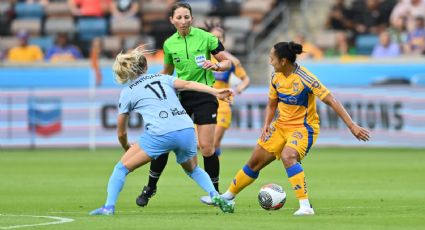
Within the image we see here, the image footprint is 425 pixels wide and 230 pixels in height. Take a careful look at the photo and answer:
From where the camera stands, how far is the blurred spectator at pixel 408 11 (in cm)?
2900

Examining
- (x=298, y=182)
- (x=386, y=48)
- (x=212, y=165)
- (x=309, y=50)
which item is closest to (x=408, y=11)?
(x=386, y=48)

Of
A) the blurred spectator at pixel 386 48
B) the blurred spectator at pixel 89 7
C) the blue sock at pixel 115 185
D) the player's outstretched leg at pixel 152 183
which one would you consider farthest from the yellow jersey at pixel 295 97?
the blurred spectator at pixel 89 7

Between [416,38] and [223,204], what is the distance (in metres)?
16.9

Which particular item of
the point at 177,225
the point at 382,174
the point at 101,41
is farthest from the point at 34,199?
the point at 101,41

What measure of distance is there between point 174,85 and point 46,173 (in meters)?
8.51

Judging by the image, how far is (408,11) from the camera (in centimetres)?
2927

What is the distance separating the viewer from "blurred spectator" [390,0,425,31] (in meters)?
29.0

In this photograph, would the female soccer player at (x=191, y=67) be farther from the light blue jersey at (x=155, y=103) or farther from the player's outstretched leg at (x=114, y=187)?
the player's outstretched leg at (x=114, y=187)

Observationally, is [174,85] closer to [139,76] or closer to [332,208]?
[139,76]

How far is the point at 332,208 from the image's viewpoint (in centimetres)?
1303

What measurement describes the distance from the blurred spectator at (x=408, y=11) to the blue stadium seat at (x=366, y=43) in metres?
0.72

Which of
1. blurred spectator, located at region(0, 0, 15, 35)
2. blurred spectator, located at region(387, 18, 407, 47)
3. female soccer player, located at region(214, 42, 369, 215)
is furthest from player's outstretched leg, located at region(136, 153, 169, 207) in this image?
blurred spectator, located at region(0, 0, 15, 35)

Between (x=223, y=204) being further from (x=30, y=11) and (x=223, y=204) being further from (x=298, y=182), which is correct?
(x=30, y=11)

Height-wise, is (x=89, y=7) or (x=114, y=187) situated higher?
(x=114, y=187)
